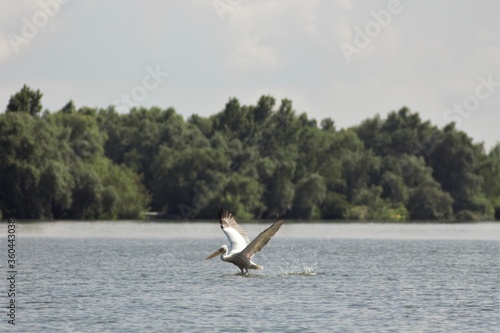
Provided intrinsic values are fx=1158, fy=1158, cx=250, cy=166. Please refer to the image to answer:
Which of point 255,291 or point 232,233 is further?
point 232,233

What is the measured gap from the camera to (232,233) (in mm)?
36281

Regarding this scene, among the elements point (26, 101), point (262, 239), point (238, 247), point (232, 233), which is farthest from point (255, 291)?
point (26, 101)

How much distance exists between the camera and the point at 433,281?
36.3 m

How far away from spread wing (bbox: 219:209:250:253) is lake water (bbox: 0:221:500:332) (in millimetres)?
1015

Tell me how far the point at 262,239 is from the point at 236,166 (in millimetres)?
91262

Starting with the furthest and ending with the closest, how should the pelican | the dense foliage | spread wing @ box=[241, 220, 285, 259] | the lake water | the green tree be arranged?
the green tree, the dense foliage, the pelican, spread wing @ box=[241, 220, 285, 259], the lake water

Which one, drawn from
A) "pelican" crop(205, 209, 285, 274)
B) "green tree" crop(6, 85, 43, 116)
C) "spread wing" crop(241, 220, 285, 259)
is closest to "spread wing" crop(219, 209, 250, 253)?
"pelican" crop(205, 209, 285, 274)

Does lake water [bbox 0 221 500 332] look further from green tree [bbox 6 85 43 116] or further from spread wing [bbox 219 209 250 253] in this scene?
green tree [bbox 6 85 43 116]

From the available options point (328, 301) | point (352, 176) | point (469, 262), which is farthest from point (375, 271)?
point (352, 176)

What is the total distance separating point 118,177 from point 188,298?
80.8 m

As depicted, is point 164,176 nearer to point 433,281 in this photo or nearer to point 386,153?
point 386,153

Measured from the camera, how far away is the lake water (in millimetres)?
24750

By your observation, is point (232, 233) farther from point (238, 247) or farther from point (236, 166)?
point (236, 166)

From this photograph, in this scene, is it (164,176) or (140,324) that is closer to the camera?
(140,324)
